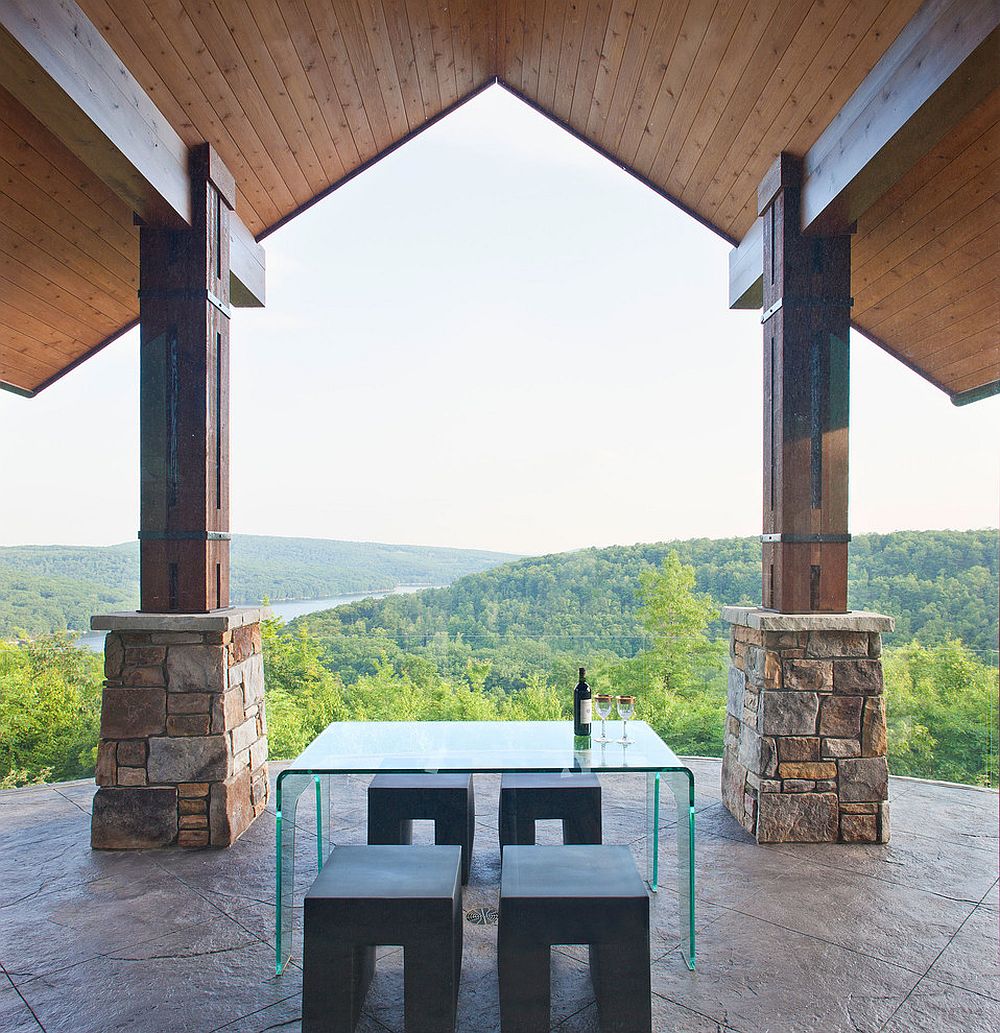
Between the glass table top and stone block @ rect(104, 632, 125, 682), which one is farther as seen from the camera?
stone block @ rect(104, 632, 125, 682)

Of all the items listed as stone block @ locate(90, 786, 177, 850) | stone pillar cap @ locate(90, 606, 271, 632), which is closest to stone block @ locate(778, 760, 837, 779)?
stone pillar cap @ locate(90, 606, 271, 632)

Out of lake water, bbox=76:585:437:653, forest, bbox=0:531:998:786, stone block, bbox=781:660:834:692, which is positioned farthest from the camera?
lake water, bbox=76:585:437:653

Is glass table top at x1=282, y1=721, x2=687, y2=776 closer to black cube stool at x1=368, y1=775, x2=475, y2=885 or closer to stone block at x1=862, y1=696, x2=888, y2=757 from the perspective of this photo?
black cube stool at x1=368, y1=775, x2=475, y2=885

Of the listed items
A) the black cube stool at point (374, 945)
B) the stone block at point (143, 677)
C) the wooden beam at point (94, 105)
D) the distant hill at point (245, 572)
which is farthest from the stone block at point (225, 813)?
the distant hill at point (245, 572)

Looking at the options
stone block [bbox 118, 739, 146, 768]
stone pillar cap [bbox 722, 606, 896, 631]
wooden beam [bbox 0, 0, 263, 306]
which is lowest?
stone block [bbox 118, 739, 146, 768]

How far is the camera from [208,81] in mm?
3455

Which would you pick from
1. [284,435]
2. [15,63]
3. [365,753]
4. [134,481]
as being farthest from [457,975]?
[284,435]

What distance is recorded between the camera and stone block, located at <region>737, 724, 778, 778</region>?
3.54 metres

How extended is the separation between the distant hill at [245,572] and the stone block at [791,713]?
424cm

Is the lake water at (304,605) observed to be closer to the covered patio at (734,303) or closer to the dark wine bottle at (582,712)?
the covered patio at (734,303)

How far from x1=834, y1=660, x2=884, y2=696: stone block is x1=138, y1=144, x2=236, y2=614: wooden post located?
2.77 metres

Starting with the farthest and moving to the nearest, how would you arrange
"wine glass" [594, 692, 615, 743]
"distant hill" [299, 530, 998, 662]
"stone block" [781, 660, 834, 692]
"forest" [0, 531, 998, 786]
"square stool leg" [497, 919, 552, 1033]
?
"distant hill" [299, 530, 998, 662]
"forest" [0, 531, 998, 786]
"stone block" [781, 660, 834, 692]
"wine glass" [594, 692, 615, 743]
"square stool leg" [497, 919, 552, 1033]

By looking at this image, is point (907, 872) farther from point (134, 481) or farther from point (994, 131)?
point (134, 481)

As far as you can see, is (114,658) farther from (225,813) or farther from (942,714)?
(942,714)
